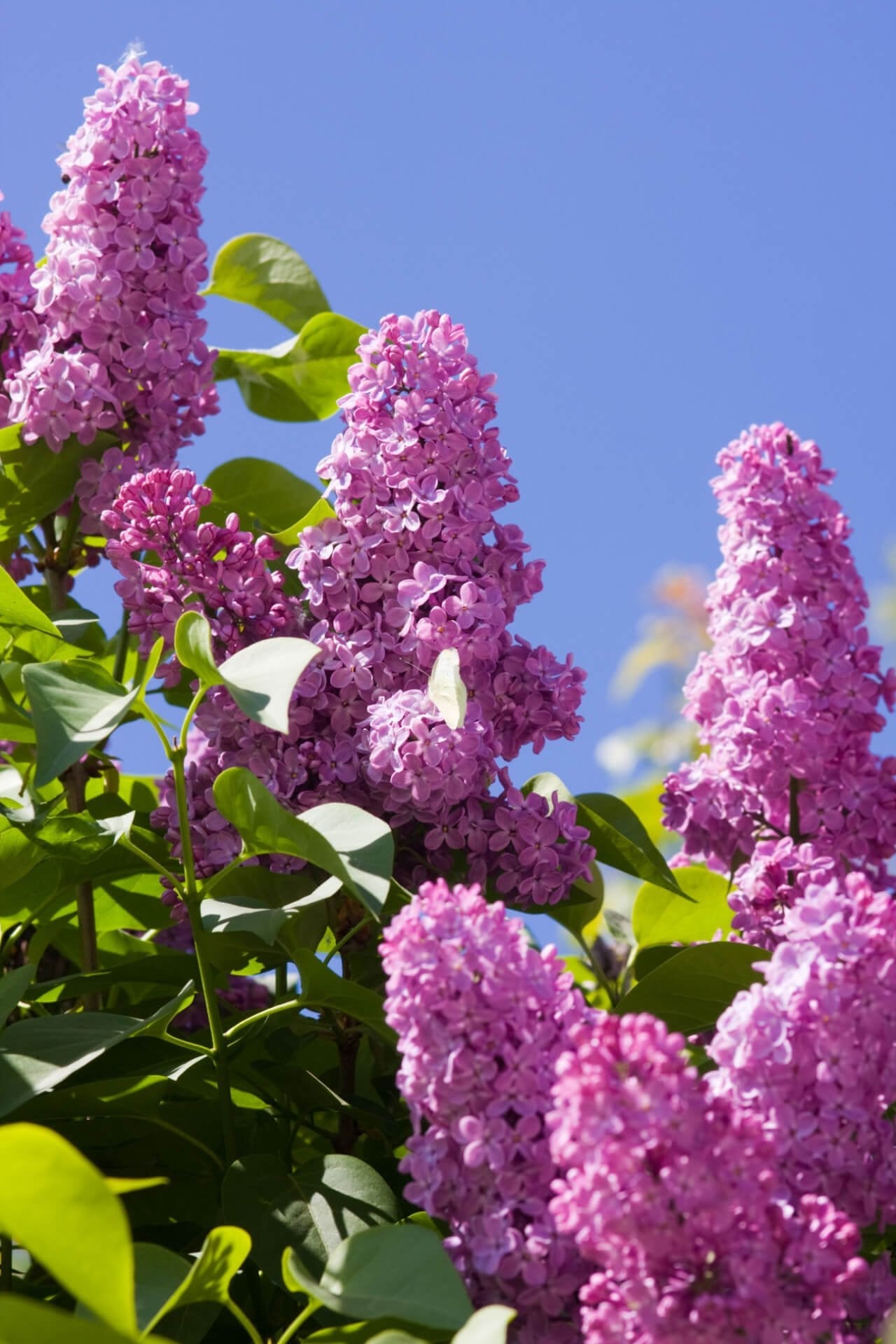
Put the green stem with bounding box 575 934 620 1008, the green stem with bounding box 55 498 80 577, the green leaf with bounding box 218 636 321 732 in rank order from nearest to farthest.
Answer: the green leaf with bounding box 218 636 321 732, the green stem with bounding box 575 934 620 1008, the green stem with bounding box 55 498 80 577

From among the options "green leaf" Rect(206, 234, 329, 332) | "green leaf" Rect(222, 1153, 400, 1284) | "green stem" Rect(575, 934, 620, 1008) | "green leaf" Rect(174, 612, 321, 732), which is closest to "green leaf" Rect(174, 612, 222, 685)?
"green leaf" Rect(174, 612, 321, 732)

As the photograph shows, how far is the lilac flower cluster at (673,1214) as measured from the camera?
53 centimetres

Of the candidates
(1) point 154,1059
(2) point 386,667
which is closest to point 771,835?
(2) point 386,667

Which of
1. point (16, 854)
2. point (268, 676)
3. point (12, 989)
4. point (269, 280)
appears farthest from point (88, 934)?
point (269, 280)

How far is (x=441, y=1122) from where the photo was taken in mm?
629

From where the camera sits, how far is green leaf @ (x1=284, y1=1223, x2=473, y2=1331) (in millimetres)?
573

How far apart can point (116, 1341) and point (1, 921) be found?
0.52 meters

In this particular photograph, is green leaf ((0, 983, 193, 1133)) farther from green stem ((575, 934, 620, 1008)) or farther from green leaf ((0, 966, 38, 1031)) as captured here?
green stem ((575, 934, 620, 1008))

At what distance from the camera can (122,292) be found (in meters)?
1.16

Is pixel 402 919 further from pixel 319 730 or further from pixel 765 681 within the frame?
pixel 765 681

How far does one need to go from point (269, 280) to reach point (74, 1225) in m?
1.10

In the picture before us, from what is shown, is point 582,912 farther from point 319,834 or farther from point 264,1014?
point 319,834

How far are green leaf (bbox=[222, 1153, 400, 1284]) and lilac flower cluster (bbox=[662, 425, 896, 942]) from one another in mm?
326

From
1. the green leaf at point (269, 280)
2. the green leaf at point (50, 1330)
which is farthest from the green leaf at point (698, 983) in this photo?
the green leaf at point (269, 280)
